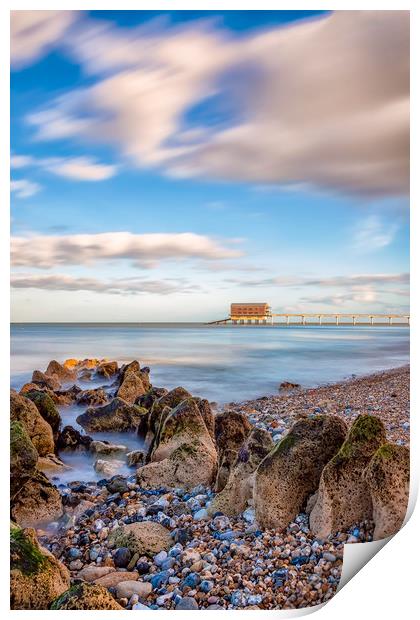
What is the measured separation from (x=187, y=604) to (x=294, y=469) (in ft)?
2.07

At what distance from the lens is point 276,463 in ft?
6.41

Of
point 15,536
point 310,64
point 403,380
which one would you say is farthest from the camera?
point 403,380

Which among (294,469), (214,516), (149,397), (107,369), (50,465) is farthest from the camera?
(107,369)

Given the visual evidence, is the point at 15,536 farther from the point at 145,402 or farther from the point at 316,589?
the point at 145,402

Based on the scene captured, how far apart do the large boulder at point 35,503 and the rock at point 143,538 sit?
0.40 m

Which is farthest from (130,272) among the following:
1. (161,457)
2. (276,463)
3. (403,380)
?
(403,380)

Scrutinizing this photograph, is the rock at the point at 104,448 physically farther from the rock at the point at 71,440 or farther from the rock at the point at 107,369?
the rock at the point at 107,369

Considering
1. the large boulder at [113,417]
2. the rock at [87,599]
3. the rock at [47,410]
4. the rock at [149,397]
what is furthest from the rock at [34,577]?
the rock at [149,397]

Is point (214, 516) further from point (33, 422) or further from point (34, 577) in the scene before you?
point (33, 422)

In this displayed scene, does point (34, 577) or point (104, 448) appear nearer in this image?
point (34, 577)

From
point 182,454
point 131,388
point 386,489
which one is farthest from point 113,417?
point 386,489

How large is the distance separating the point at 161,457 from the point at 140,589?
0.99 m

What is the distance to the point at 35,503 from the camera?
2.20 metres

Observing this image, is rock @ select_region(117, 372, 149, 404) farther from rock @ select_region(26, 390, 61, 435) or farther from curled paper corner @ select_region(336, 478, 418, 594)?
curled paper corner @ select_region(336, 478, 418, 594)
